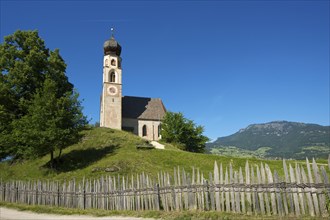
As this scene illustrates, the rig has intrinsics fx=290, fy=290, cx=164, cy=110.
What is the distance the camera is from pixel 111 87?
56625 mm

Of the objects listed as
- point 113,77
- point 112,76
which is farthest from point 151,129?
point 112,76

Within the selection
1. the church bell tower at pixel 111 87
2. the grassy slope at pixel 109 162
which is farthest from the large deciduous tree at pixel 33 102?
the church bell tower at pixel 111 87

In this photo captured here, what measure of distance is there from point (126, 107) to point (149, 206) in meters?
48.9

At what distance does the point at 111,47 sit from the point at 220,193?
51.8 m

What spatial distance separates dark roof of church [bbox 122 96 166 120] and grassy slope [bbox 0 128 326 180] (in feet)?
67.8

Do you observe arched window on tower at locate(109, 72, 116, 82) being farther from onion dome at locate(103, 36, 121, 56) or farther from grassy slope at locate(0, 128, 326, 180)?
grassy slope at locate(0, 128, 326, 180)

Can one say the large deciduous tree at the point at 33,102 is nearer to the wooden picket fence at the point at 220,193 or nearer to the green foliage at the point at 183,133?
the wooden picket fence at the point at 220,193

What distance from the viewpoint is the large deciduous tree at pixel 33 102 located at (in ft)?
91.3

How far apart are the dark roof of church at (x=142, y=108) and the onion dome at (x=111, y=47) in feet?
34.4

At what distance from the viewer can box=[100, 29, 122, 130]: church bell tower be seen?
2155 inches

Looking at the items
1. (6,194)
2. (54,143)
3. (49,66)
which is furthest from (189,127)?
(6,194)

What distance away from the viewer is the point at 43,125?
92.0 ft

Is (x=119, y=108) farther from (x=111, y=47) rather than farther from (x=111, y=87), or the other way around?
(x=111, y=47)

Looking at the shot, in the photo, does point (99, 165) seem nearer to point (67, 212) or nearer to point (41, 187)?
point (41, 187)
